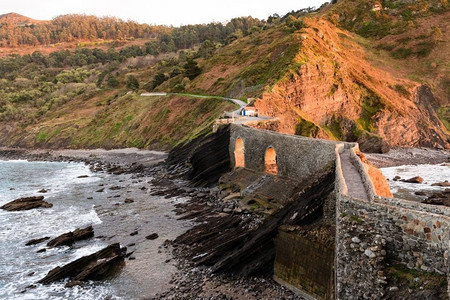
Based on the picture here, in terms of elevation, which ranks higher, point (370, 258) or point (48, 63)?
point (48, 63)

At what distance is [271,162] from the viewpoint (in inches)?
1238

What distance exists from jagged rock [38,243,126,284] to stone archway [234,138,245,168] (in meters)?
16.8

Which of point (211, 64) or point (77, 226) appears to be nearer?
point (77, 226)

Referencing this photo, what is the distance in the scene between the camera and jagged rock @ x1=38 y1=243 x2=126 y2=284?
65.2 feet

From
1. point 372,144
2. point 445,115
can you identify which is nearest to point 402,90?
point 445,115

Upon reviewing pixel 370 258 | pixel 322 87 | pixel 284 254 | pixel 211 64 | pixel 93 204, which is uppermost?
pixel 211 64

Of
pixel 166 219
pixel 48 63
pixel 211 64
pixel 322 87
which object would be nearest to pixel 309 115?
pixel 322 87

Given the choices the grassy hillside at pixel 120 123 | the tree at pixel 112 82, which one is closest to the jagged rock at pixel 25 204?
the grassy hillside at pixel 120 123

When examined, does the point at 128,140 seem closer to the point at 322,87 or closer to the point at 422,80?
the point at 322,87

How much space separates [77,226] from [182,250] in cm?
1044

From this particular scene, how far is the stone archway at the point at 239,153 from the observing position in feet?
117

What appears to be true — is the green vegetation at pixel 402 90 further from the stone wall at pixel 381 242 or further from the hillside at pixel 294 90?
the stone wall at pixel 381 242

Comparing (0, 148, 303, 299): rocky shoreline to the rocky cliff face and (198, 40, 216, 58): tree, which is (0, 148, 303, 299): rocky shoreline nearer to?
the rocky cliff face

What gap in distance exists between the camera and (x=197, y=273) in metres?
19.6
